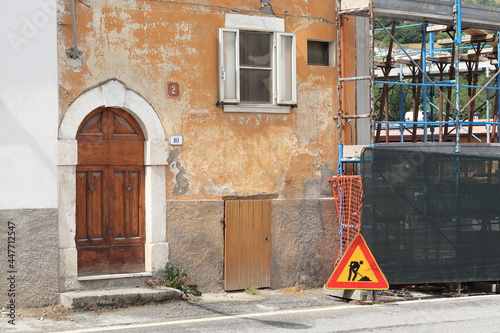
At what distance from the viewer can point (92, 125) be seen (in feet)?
39.9

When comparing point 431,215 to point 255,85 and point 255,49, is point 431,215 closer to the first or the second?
point 255,85

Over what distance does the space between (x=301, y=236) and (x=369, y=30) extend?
12.5 feet

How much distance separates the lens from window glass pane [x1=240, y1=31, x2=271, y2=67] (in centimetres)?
1343

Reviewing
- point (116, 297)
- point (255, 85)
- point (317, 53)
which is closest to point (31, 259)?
point (116, 297)

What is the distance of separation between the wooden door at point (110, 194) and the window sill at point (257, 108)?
157cm

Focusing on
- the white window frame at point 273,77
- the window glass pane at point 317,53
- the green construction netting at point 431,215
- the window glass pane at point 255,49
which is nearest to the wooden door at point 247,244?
the white window frame at point 273,77

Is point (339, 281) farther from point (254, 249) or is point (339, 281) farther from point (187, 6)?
point (187, 6)

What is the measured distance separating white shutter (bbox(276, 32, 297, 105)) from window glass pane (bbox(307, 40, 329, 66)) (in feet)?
1.84

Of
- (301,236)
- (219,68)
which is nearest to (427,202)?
(301,236)

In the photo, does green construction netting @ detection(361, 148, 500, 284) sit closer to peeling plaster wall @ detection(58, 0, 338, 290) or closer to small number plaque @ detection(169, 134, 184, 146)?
peeling plaster wall @ detection(58, 0, 338, 290)

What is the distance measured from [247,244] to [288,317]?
2384 millimetres

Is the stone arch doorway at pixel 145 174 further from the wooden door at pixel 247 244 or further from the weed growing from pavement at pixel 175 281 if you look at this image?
the wooden door at pixel 247 244

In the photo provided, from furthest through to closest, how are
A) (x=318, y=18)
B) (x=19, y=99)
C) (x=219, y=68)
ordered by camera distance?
(x=318, y=18) < (x=219, y=68) < (x=19, y=99)

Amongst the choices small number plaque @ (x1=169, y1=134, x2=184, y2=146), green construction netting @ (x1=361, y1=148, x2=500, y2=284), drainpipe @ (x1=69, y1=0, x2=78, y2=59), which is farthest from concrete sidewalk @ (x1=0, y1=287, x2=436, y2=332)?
drainpipe @ (x1=69, y1=0, x2=78, y2=59)
